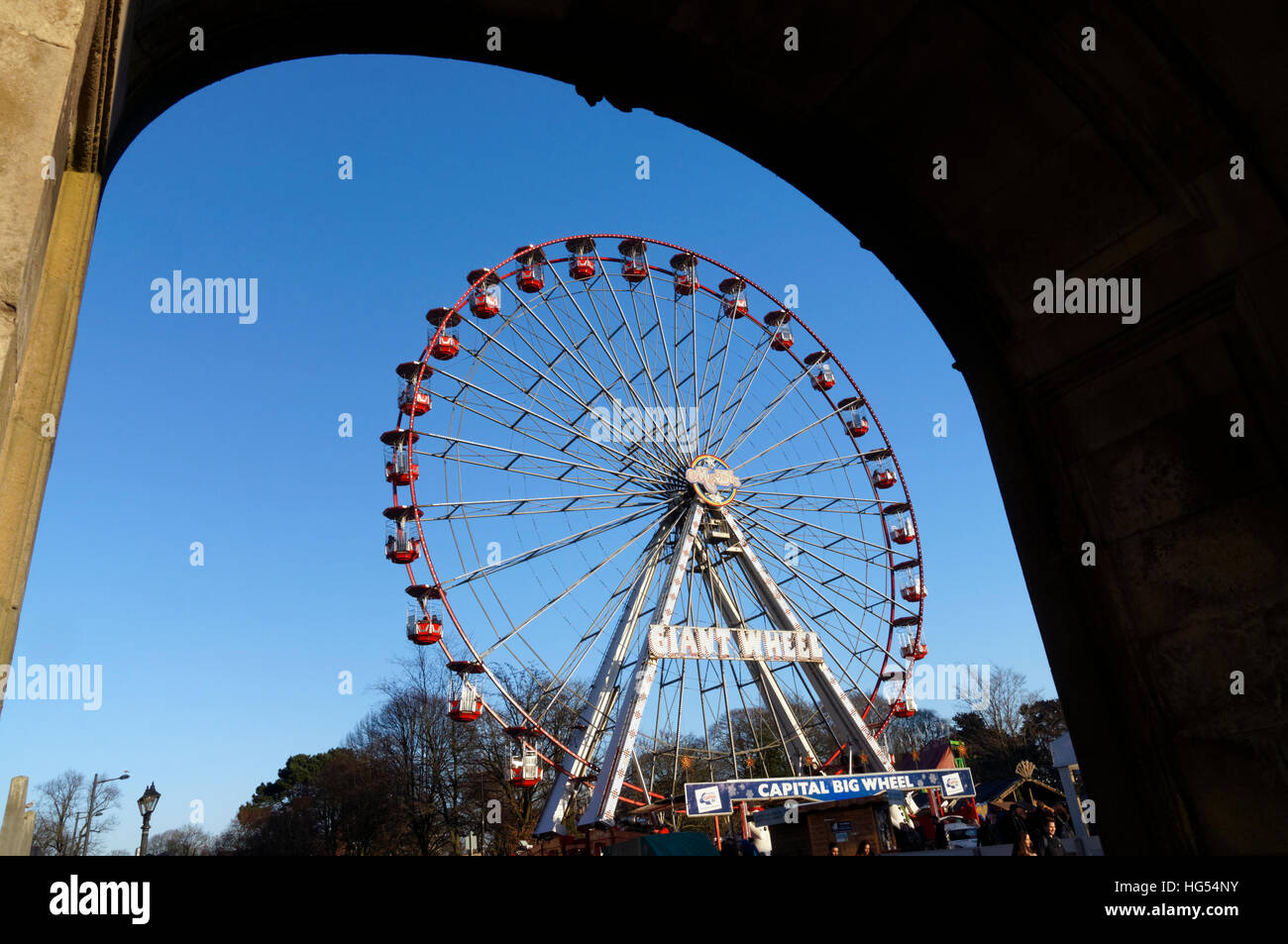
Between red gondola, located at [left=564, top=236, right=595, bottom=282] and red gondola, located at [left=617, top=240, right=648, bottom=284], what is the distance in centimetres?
119

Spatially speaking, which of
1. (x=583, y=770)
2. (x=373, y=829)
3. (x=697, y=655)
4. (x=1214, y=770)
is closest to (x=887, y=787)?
(x=697, y=655)

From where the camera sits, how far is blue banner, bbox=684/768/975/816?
1842 centimetres

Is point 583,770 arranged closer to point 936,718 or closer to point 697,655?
point 697,655

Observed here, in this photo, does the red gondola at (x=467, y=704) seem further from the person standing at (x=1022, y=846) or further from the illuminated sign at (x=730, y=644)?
the person standing at (x=1022, y=846)

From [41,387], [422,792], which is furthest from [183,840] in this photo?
[41,387]

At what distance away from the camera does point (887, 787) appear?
20328 millimetres

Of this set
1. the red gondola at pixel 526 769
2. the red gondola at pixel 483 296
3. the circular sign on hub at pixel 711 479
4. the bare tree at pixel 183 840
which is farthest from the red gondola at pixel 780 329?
the bare tree at pixel 183 840

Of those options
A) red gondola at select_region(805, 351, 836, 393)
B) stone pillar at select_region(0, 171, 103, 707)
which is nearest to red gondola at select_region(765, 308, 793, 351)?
red gondola at select_region(805, 351, 836, 393)

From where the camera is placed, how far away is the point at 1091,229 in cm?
363

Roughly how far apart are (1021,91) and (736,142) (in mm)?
1269

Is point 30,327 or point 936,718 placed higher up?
point 30,327

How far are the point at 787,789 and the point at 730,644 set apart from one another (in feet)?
14.3

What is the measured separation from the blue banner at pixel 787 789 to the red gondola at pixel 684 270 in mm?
15632
